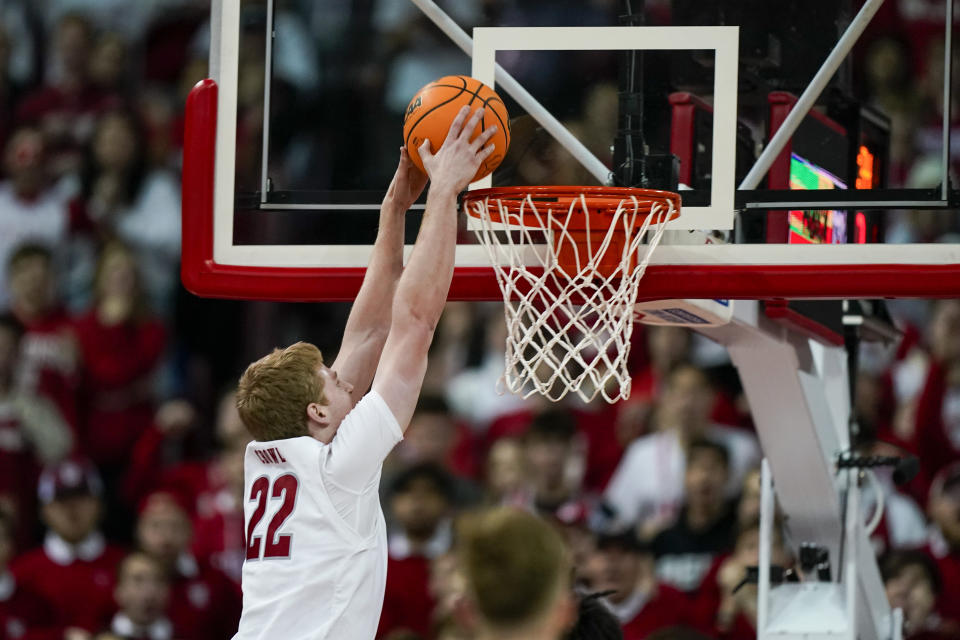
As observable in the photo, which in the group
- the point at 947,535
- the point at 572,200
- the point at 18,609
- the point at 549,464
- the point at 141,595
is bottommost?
the point at 18,609

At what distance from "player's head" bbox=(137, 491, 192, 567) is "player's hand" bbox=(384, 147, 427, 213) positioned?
11.4 feet

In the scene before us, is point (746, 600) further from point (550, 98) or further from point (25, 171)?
point (25, 171)

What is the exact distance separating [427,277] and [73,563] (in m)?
4.16

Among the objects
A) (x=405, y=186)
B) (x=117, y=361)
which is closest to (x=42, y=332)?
(x=117, y=361)

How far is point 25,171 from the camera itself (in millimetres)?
8117

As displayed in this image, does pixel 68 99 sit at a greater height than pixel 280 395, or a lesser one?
greater

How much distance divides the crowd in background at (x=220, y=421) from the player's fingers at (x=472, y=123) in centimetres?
176

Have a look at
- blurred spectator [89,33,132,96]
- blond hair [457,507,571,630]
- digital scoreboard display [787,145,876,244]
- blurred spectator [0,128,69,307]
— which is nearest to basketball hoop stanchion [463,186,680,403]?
digital scoreboard display [787,145,876,244]

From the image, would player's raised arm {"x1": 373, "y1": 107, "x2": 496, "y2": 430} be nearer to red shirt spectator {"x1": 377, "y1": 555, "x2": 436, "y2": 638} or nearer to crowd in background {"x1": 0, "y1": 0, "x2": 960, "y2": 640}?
crowd in background {"x1": 0, "y1": 0, "x2": 960, "y2": 640}

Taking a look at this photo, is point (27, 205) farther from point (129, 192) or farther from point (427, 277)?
point (427, 277)

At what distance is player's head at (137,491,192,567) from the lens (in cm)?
691

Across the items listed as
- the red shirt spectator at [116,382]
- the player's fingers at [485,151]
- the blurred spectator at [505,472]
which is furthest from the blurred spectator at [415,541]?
the player's fingers at [485,151]

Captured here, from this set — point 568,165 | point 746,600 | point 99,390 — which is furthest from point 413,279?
point 99,390

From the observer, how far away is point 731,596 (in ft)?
20.1
